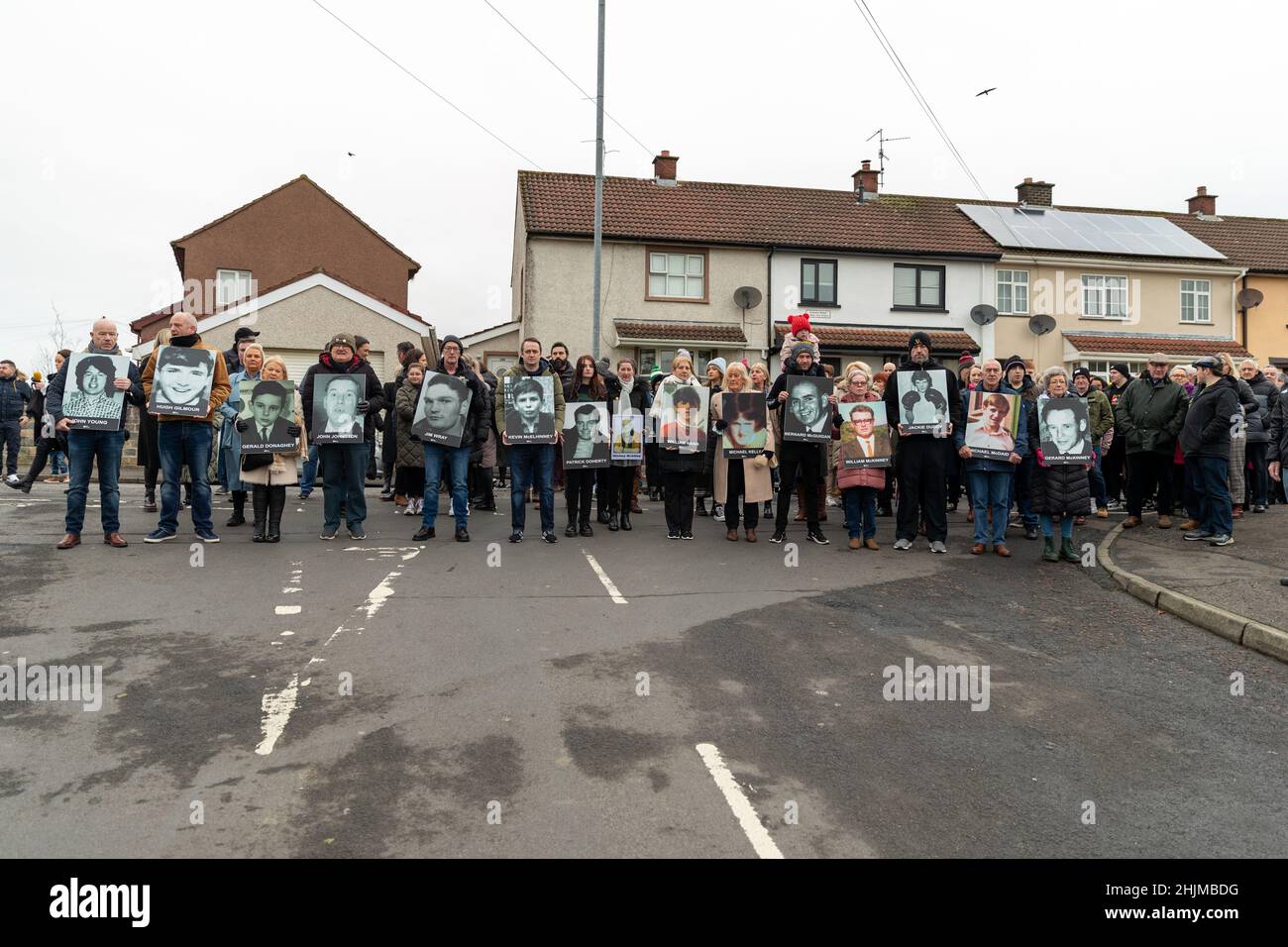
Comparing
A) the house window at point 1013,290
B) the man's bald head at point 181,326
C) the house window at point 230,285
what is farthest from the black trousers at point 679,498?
the house window at point 230,285

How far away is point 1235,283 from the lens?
36.9m

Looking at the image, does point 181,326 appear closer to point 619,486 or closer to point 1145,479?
point 619,486

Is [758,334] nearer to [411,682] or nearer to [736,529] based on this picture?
[736,529]

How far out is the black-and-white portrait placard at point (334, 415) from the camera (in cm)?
1098

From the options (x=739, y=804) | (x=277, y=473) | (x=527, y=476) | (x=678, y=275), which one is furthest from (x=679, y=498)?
A: (x=678, y=275)

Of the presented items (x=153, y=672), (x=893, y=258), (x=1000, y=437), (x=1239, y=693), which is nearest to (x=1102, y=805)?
(x=1239, y=693)

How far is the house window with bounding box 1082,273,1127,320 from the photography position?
1391 inches

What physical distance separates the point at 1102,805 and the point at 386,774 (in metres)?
3.21

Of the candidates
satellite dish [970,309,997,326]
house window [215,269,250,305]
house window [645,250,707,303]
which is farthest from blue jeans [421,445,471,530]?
house window [215,269,250,305]

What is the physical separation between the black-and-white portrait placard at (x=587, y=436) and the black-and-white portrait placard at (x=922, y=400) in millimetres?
3650

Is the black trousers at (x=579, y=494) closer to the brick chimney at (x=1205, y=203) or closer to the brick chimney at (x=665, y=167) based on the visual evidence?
the brick chimney at (x=665, y=167)

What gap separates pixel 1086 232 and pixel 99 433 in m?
36.7

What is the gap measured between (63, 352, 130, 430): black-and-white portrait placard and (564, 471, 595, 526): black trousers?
510 cm

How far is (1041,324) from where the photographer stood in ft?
106
